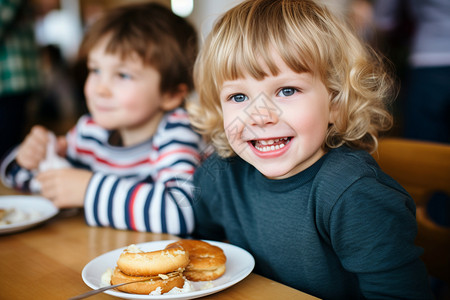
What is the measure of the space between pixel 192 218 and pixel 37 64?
148 centimetres

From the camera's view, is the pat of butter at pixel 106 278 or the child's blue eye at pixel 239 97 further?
the child's blue eye at pixel 239 97

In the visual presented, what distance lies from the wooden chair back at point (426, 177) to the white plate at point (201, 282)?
22.2 inches

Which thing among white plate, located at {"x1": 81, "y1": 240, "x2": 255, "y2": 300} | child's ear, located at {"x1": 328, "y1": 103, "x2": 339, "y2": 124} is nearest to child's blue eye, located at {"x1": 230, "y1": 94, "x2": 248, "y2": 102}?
child's ear, located at {"x1": 328, "y1": 103, "x2": 339, "y2": 124}

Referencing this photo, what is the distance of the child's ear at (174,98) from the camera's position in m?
1.37

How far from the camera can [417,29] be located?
2.07 meters

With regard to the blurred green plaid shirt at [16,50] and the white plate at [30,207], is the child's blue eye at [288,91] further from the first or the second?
the blurred green plaid shirt at [16,50]

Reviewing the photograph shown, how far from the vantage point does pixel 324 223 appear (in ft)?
2.58

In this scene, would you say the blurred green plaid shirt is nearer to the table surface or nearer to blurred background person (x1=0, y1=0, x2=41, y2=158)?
blurred background person (x1=0, y1=0, x2=41, y2=158)

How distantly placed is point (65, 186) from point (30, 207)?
0.41 ft

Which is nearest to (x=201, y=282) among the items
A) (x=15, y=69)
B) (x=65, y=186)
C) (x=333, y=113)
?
(x=333, y=113)

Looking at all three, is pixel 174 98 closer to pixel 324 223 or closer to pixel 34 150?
pixel 34 150

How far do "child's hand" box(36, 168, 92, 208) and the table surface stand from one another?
4cm

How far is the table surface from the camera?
69 cm

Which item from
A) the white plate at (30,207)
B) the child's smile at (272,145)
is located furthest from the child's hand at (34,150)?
the child's smile at (272,145)
